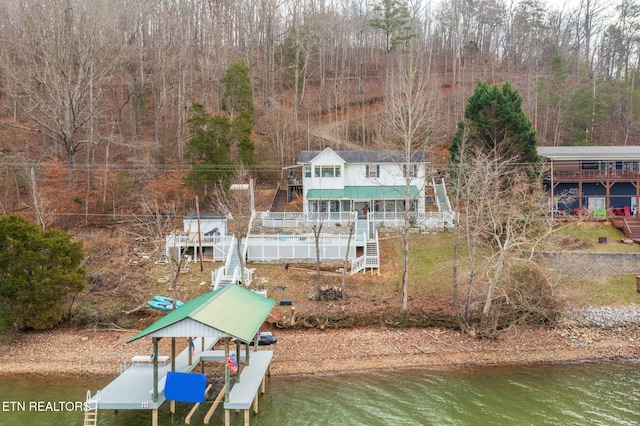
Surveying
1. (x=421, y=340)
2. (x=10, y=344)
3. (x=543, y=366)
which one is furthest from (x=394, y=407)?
(x=10, y=344)

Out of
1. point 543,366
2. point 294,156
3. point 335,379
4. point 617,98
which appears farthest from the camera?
point 617,98

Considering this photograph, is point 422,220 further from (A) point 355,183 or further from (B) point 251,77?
(B) point 251,77

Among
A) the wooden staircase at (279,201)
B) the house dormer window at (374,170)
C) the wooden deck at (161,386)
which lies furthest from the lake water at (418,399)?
the wooden staircase at (279,201)

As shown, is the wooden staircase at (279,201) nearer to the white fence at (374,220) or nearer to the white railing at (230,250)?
the white fence at (374,220)

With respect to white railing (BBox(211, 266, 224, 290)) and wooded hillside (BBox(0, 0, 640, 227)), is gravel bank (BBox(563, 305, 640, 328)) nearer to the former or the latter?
wooded hillside (BBox(0, 0, 640, 227))

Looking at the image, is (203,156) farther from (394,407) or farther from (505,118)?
(394,407)

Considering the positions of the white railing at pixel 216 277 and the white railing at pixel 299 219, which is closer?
the white railing at pixel 216 277

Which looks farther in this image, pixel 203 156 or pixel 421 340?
pixel 203 156
